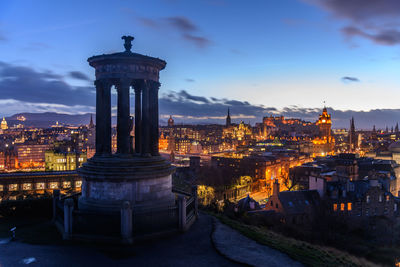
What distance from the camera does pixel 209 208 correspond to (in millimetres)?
27391

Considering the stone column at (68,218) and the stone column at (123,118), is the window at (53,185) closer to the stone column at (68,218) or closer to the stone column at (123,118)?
the stone column at (123,118)

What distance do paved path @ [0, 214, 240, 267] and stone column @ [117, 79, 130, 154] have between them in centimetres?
604

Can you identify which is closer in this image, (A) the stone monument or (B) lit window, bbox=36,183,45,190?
(A) the stone monument

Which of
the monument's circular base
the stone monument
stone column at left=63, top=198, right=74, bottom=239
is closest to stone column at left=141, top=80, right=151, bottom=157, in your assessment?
the stone monument

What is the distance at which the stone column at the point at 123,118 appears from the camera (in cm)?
2036

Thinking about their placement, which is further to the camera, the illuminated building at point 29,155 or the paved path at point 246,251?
the illuminated building at point 29,155

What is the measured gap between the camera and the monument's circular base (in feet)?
61.7

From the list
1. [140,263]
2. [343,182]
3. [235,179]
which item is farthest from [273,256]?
[235,179]

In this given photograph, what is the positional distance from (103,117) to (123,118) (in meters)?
1.45

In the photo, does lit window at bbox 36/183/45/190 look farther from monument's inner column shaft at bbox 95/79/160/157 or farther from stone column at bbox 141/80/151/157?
stone column at bbox 141/80/151/157

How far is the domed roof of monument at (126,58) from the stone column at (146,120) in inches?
50.7

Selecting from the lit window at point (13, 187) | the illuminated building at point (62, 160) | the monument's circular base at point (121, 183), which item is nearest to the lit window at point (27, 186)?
the lit window at point (13, 187)

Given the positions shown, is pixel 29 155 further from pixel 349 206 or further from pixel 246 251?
pixel 246 251

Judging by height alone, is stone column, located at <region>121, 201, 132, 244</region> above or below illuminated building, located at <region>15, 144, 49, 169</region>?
above
